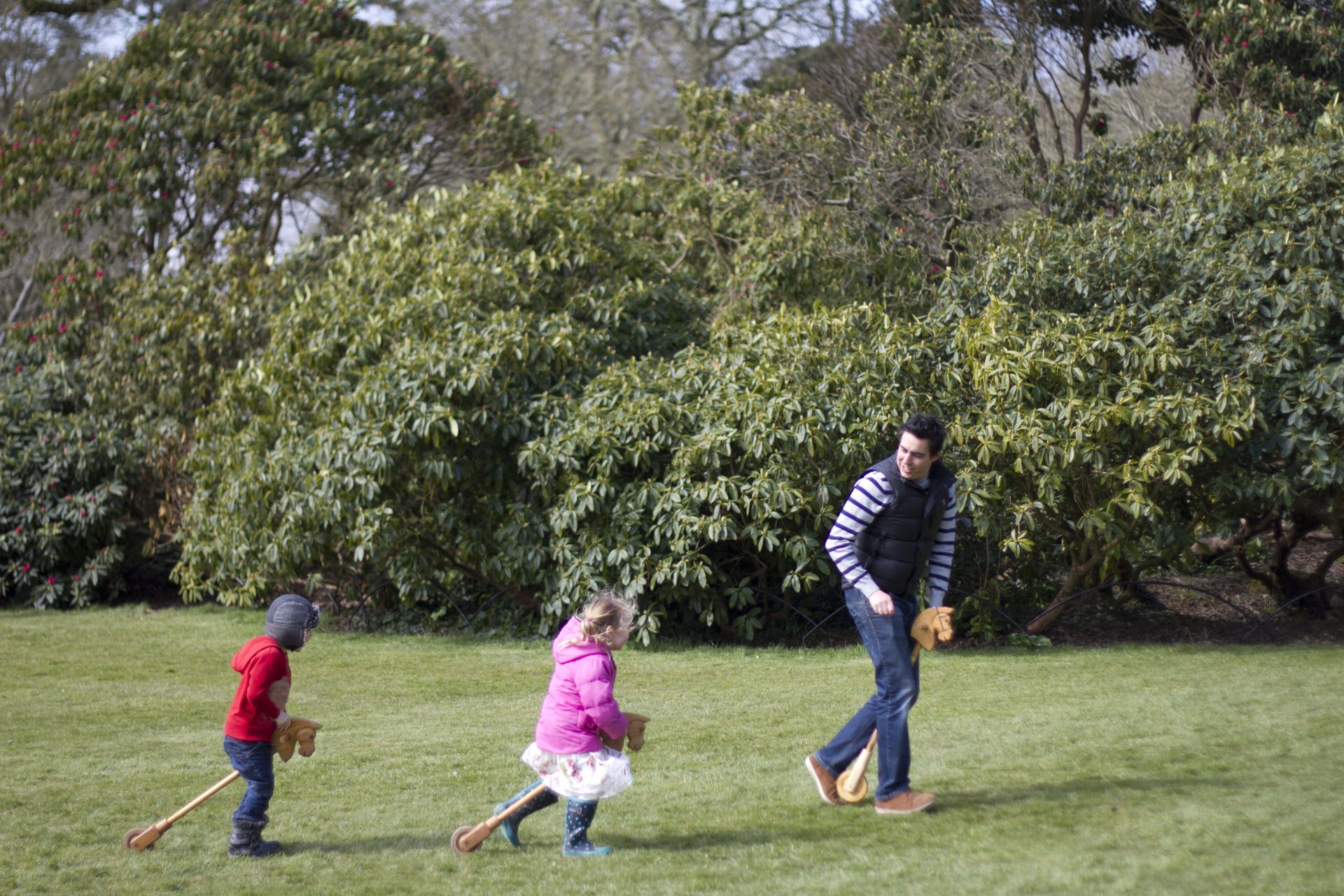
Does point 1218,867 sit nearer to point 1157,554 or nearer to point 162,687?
point 1157,554

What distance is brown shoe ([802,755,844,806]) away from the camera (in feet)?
16.1

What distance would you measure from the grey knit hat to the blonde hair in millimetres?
996

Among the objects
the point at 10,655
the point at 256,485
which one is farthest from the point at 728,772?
the point at 10,655

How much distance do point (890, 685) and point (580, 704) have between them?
1.19 meters

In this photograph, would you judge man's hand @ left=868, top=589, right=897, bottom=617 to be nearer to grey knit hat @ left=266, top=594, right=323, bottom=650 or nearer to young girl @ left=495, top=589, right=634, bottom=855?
young girl @ left=495, top=589, right=634, bottom=855

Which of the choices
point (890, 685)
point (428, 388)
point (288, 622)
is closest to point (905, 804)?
point (890, 685)

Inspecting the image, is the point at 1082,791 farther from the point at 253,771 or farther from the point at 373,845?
the point at 253,771

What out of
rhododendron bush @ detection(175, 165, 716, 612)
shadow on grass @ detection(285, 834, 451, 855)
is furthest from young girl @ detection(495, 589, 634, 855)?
rhododendron bush @ detection(175, 165, 716, 612)

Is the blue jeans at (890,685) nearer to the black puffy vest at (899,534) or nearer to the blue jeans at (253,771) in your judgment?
the black puffy vest at (899,534)

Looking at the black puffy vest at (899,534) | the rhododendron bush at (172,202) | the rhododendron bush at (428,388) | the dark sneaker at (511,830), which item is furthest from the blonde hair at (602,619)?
the rhododendron bush at (172,202)

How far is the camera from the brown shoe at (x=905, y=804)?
4719mm

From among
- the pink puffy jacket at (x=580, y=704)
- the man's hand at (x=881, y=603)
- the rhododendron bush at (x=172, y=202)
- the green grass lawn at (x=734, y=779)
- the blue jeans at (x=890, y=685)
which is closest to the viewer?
the green grass lawn at (x=734, y=779)

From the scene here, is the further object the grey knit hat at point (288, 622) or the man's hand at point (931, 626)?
the man's hand at point (931, 626)

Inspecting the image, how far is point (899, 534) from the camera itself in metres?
4.72
